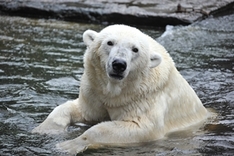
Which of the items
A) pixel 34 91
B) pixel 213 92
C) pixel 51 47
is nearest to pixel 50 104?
pixel 34 91

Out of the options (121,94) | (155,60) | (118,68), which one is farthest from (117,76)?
(155,60)

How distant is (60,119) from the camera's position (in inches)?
212

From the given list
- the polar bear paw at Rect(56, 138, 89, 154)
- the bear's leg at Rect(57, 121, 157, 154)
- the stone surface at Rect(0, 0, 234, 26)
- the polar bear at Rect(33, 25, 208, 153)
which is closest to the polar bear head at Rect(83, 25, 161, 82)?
the polar bear at Rect(33, 25, 208, 153)

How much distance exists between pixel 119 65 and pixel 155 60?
1.83ft

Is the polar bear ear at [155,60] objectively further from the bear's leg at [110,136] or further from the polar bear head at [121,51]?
→ the bear's leg at [110,136]

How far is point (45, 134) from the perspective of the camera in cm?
511

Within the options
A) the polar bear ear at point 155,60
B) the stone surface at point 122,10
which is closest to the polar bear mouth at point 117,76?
the polar bear ear at point 155,60

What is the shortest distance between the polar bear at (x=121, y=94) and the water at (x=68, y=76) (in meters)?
0.13

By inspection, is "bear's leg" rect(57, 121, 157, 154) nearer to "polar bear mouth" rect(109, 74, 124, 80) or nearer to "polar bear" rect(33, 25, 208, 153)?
"polar bear" rect(33, 25, 208, 153)

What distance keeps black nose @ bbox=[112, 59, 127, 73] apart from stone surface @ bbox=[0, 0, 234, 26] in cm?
710

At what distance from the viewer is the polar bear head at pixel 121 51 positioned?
4797 millimetres

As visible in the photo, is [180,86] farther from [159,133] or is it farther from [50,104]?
[50,104]

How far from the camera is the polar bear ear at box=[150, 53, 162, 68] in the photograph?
16.8 feet

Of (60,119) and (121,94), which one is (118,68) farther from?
(60,119)
